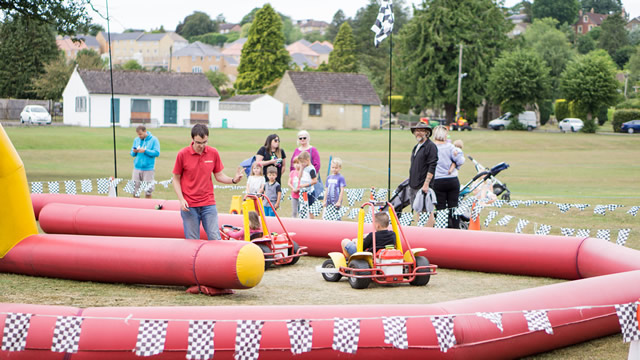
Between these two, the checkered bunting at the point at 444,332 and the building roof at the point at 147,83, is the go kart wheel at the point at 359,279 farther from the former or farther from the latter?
the building roof at the point at 147,83

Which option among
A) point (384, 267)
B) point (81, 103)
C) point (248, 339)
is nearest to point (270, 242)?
point (384, 267)

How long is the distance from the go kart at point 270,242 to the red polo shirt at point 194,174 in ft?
4.57

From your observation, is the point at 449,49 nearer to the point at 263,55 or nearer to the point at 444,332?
the point at 263,55

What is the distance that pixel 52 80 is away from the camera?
6856 centimetres

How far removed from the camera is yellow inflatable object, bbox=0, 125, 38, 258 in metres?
9.01

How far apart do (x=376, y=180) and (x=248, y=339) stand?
60.0 feet

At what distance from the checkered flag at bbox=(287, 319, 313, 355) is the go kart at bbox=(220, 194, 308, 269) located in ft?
14.3

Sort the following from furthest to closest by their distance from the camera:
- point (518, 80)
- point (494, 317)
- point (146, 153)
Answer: point (518, 80) → point (146, 153) → point (494, 317)

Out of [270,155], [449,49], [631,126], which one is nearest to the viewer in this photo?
[270,155]

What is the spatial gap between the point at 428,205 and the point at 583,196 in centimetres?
967

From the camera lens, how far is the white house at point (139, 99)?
185 feet

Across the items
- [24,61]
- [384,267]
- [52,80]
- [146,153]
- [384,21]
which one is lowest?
[384,267]

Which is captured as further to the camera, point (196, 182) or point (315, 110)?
point (315, 110)

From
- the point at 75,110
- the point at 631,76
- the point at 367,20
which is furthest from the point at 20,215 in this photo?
the point at 367,20
